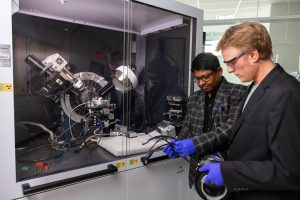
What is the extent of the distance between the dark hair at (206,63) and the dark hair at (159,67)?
20.5 inches

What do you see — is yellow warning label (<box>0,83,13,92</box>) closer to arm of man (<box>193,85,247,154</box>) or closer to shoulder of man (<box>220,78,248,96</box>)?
arm of man (<box>193,85,247,154</box>)

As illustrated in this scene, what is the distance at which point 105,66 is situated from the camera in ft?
5.60

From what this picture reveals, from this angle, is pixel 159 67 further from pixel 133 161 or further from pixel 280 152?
pixel 280 152

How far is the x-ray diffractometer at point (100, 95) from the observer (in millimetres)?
1216

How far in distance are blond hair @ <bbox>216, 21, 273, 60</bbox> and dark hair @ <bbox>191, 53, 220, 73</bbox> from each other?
38 centimetres

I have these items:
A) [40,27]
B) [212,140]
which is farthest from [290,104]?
[40,27]

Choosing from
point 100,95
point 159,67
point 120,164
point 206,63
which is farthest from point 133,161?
point 159,67

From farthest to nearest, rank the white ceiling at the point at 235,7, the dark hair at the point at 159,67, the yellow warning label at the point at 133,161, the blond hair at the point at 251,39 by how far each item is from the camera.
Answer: the white ceiling at the point at 235,7, the dark hair at the point at 159,67, the yellow warning label at the point at 133,161, the blond hair at the point at 251,39

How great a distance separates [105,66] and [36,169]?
88 cm

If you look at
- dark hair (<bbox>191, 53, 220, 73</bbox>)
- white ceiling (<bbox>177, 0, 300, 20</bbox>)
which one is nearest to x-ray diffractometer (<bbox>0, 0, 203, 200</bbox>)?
dark hair (<bbox>191, 53, 220, 73</bbox>)

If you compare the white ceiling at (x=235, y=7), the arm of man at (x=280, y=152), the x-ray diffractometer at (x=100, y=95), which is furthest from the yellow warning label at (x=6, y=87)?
the white ceiling at (x=235, y=7)

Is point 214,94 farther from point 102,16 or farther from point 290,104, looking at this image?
point 102,16

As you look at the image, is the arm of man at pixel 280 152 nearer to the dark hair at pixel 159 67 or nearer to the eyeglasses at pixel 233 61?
the eyeglasses at pixel 233 61

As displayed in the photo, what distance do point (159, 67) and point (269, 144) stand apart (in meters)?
1.22
